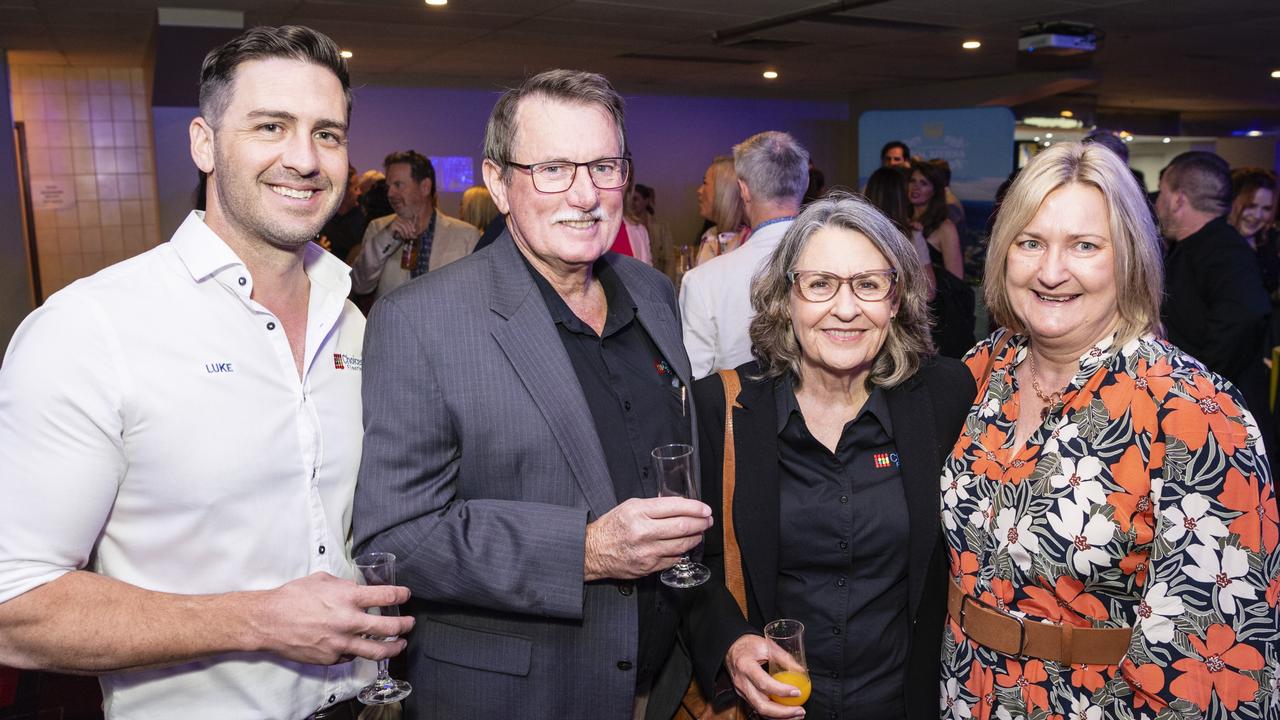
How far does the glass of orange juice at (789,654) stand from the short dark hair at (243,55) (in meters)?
1.32

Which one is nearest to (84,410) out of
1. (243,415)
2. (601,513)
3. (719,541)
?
(243,415)

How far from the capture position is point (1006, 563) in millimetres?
1795

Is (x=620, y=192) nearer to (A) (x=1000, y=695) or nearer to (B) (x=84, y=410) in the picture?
(B) (x=84, y=410)

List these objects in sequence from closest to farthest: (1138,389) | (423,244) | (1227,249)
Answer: (1138,389) → (1227,249) → (423,244)

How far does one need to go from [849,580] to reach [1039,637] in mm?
388

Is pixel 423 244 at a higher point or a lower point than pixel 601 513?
higher

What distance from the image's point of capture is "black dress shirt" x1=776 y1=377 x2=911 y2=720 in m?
1.93

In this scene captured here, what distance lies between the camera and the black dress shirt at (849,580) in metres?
1.93

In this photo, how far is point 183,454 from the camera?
1501mm

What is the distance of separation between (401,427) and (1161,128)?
20.6m

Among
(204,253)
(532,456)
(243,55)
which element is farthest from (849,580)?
(243,55)

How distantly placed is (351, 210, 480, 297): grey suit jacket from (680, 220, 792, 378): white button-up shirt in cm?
216

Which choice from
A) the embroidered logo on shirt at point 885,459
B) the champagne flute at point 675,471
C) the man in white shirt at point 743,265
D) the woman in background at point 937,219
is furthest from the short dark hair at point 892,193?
the champagne flute at point 675,471

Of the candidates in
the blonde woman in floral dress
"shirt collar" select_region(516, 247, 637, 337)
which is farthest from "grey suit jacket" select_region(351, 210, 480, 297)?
the blonde woman in floral dress
